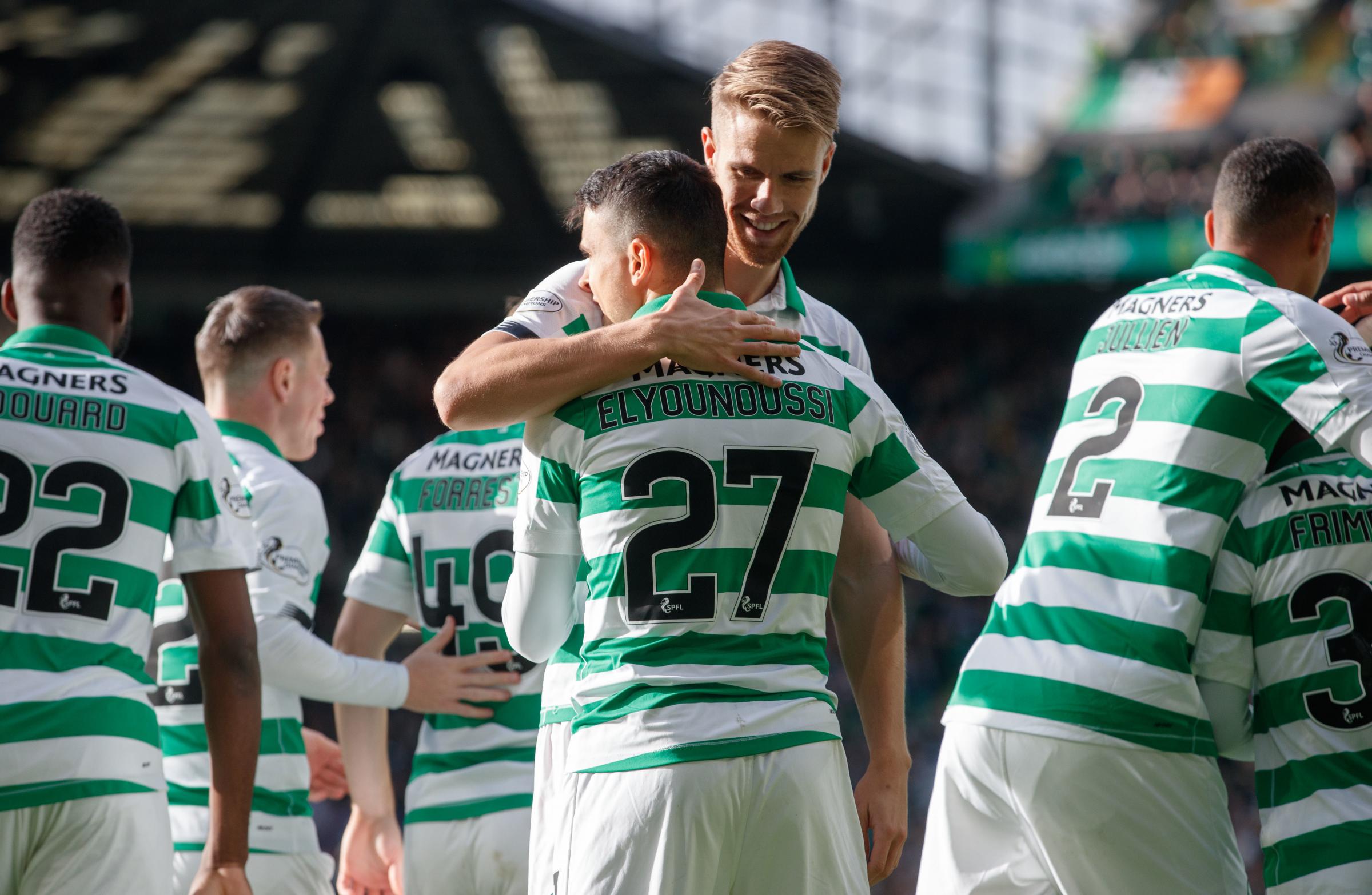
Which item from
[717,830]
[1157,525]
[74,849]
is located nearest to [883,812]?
[717,830]

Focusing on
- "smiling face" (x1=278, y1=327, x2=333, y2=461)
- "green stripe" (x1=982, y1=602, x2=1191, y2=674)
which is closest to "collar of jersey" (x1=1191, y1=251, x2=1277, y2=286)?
"green stripe" (x1=982, y1=602, x2=1191, y2=674)

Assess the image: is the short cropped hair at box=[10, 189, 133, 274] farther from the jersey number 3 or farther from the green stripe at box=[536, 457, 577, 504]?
the jersey number 3

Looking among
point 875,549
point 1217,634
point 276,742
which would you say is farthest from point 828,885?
point 276,742

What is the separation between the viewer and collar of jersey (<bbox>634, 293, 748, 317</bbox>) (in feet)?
8.84

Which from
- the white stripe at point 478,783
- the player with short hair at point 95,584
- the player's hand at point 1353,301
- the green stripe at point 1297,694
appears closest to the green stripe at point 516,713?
the white stripe at point 478,783

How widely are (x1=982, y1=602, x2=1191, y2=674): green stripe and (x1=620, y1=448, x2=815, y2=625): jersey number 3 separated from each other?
3.82 feet

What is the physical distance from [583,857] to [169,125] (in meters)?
18.4

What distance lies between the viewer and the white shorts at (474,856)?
4004 mm

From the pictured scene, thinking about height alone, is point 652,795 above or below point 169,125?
below

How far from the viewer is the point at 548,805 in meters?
2.83

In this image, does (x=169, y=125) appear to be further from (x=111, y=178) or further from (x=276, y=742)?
(x=276, y=742)

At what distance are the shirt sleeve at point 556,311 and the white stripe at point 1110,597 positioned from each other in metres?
1.13

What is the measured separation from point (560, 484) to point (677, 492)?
0.83 ft

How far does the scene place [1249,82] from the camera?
65.1 feet
